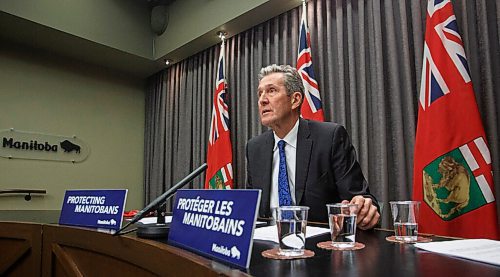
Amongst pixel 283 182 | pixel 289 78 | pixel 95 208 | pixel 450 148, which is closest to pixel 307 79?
pixel 289 78

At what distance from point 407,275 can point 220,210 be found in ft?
1.06

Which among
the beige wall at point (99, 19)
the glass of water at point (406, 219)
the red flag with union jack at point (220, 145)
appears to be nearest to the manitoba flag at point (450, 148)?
the glass of water at point (406, 219)

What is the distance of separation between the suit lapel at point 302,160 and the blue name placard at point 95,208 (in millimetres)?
810

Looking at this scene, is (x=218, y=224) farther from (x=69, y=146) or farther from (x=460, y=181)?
(x=69, y=146)

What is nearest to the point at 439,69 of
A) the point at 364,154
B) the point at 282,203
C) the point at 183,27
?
the point at 364,154

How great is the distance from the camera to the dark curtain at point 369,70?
212 cm

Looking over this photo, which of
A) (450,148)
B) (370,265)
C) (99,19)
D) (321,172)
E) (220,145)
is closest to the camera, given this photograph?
(370,265)

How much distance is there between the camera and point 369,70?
8.79ft

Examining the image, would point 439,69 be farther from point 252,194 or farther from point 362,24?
point 252,194

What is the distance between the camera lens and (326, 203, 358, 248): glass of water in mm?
778

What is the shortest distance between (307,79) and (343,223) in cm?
212

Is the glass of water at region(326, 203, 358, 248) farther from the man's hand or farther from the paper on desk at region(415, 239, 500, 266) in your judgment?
the man's hand

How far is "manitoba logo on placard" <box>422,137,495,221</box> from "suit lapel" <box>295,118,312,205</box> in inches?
28.8

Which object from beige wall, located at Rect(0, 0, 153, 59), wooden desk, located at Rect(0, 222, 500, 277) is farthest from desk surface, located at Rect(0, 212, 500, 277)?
beige wall, located at Rect(0, 0, 153, 59)
